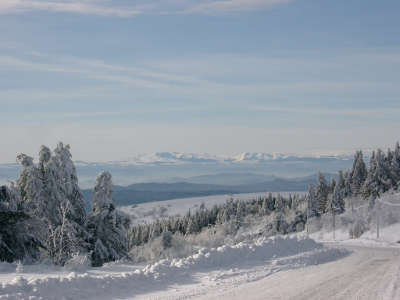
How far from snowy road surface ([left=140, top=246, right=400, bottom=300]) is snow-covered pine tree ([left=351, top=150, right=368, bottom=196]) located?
82.0 metres

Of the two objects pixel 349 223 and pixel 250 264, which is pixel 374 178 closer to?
pixel 349 223

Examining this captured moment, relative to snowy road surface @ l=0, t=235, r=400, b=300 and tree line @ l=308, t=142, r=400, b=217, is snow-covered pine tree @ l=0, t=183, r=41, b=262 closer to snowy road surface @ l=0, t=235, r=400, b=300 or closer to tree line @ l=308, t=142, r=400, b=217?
snowy road surface @ l=0, t=235, r=400, b=300

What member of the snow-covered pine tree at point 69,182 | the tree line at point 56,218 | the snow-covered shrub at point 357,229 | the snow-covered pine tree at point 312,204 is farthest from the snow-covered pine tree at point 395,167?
the snow-covered pine tree at point 69,182

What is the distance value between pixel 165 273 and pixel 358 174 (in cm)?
8979

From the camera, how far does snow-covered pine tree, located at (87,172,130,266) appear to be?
31.7 m

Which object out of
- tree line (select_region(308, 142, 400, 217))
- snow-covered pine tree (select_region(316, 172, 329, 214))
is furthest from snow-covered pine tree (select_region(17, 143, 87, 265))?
snow-covered pine tree (select_region(316, 172, 329, 214))

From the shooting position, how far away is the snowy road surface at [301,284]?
43.0ft

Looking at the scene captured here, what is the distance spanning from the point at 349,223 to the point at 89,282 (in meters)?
74.6

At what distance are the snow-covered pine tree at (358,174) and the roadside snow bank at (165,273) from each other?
3020 inches

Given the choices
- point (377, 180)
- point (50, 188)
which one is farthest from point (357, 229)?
point (50, 188)

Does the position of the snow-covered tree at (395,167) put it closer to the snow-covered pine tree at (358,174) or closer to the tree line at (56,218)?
the snow-covered pine tree at (358,174)

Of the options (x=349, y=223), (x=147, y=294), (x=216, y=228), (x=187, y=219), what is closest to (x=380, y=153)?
(x=349, y=223)

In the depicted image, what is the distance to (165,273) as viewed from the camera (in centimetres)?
1570

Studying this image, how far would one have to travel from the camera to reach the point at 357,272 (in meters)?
18.1
